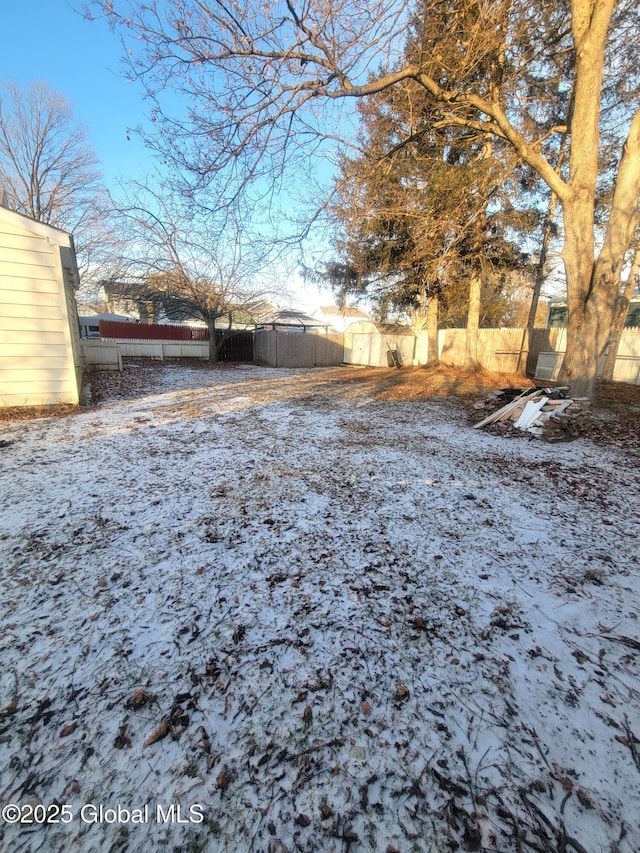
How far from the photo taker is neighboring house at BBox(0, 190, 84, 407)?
560cm

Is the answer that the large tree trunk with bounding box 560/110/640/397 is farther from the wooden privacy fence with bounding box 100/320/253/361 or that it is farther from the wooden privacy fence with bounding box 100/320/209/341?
the wooden privacy fence with bounding box 100/320/209/341

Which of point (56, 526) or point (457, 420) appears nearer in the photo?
point (56, 526)

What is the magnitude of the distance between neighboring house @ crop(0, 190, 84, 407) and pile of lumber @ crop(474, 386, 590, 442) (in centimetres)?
772

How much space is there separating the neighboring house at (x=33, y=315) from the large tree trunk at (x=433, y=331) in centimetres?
1140

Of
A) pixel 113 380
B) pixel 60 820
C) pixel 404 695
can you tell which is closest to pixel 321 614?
pixel 404 695

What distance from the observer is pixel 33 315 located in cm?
591

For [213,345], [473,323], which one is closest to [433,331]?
[473,323]

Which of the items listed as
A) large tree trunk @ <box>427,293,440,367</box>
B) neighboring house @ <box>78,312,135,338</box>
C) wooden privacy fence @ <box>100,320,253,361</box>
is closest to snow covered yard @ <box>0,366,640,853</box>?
large tree trunk @ <box>427,293,440,367</box>

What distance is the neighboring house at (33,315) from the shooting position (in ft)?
18.4

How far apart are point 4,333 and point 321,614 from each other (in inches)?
282

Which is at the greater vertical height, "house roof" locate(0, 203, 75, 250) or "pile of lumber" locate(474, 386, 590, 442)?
"house roof" locate(0, 203, 75, 250)

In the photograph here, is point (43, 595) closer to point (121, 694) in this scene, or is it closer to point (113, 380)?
point (121, 694)

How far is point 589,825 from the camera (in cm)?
108

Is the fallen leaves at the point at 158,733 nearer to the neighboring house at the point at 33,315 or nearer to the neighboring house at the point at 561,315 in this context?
the neighboring house at the point at 33,315
